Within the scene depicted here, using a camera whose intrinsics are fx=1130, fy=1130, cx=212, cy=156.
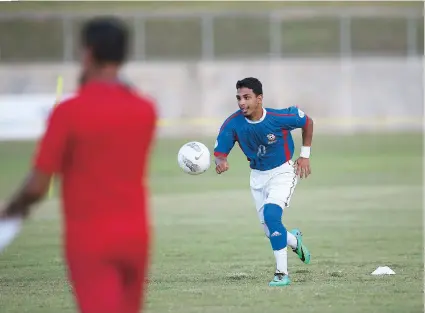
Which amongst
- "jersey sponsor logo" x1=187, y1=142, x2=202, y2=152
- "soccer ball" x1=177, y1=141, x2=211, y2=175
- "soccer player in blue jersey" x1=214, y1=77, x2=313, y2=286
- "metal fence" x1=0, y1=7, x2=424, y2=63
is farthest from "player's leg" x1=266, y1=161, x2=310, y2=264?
"metal fence" x1=0, y1=7, x2=424, y2=63

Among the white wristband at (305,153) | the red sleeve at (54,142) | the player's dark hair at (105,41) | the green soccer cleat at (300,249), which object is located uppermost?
the player's dark hair at (105,41)

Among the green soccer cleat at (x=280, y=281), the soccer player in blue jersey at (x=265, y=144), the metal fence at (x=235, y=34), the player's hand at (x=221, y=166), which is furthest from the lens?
the metal fence at (x=235, y=34)

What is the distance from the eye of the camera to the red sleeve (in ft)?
18.2

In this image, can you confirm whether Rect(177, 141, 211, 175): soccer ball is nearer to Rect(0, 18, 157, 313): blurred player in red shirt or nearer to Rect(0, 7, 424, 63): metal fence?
Rect(0, 18, 157, 313): blurred player in red shirt

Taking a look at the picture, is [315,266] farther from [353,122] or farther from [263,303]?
[353,122]

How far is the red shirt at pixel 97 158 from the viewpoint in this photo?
5559 millimetres

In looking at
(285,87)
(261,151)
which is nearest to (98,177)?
(261,151)

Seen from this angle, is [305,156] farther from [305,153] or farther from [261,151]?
[261,151]

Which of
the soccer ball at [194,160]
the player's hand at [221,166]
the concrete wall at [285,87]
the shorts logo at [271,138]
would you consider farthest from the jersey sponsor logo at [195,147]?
the concrete wall at [285,87]

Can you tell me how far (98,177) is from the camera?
5.61 metres

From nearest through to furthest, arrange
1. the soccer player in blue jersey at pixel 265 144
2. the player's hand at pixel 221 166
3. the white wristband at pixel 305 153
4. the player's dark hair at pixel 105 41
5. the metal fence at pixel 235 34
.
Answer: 1. the player's dark hair at pixel 105 41
2. the player's hand at pixel 221 166
3. the soccer player in blue jersey at pixel 265 144
4. the white wristband at pixel 305 153
5. the metal fence at pixel 235 34

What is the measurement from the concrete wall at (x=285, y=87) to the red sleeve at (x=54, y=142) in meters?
33.3

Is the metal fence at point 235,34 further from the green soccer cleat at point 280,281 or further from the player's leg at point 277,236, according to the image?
the green soccer cleat at point 280,281

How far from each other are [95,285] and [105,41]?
4.00 feet
